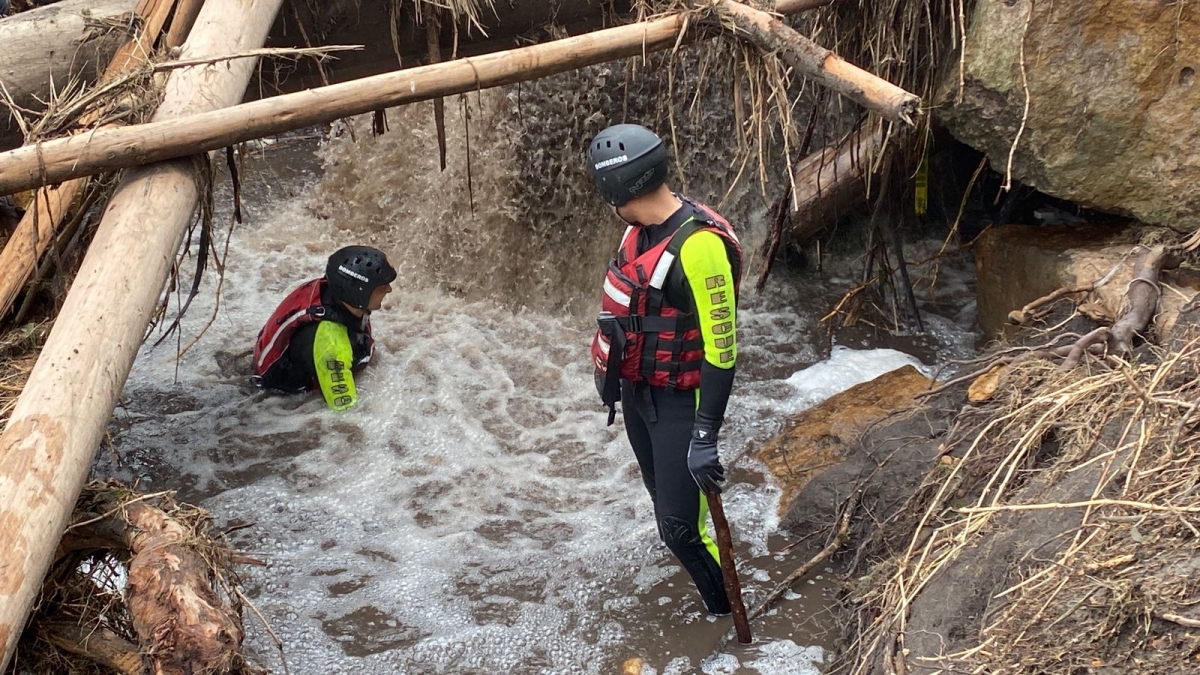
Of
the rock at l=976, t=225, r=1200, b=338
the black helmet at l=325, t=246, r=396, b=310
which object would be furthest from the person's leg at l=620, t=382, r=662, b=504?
the rock at l=976, t=225, r=1200, b=338

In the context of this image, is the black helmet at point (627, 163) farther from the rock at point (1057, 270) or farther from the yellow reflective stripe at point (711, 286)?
the rock at point (1057, 270)

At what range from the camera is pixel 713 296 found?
3.46 metres

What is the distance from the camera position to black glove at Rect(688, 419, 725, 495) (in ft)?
11.9

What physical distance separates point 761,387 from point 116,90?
3978 mm

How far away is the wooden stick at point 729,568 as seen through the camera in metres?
3.76

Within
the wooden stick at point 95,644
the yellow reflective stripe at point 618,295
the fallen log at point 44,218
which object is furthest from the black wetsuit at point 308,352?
the wooden stick at point 95,644

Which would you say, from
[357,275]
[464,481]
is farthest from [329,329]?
[464,481]

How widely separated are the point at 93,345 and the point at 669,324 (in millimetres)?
1899

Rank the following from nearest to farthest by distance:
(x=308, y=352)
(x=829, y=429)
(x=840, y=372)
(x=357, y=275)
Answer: (x=357, y=275)
(x=829, y=429)
(x=308, y=352)
(x=840, y=372)

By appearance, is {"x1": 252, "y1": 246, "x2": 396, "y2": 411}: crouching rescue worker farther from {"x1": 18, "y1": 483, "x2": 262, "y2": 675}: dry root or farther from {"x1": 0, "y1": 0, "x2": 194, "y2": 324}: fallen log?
{"x1": 18, "y1": 483, "x2": 262, "y2": 675}: dry root

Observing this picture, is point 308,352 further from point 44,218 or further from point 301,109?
point 301,109

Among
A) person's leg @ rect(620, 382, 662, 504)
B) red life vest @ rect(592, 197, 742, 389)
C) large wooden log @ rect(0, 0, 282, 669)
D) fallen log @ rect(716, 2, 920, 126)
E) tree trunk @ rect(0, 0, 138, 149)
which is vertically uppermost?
tree trunk @ rect(0, 0, 138, 149)

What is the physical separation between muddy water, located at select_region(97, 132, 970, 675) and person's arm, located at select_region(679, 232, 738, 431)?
4.21 ft

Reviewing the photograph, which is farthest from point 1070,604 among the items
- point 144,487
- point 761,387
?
point 144,487
